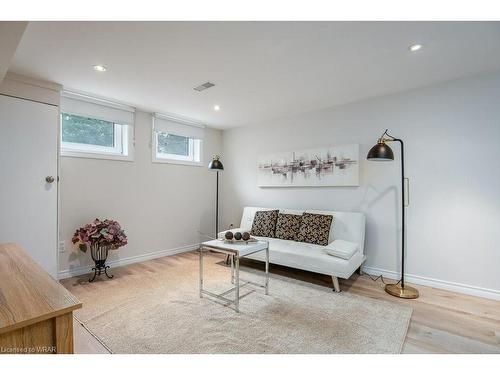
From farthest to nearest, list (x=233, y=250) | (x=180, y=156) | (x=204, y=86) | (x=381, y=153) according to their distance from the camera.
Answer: (x=180, y=156), (x=204, y=86), (x=381, y=153), (x=233, y=250)

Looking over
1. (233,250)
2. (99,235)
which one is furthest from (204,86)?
(99,235)

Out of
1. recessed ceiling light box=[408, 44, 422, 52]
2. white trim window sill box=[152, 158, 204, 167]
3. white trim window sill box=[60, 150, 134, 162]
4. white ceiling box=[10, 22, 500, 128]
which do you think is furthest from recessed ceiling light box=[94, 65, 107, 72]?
recessed ceiling light box=[408, 44, 422, 52]

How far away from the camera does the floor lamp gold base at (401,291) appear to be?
8.34 feet

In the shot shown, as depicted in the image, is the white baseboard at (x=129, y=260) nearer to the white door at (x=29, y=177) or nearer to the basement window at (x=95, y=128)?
the white door at (x=29, y=177)

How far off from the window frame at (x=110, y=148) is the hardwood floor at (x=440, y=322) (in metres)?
1.52

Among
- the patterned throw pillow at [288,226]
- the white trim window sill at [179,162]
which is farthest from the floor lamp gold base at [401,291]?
the white trim window sill at [179,162]

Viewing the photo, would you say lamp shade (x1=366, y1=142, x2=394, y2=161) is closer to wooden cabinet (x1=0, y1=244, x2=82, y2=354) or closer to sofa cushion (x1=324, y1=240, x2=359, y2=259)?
sofa cushion (x1=324, y1=240, x2=359, y2=259)

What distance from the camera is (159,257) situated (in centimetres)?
390

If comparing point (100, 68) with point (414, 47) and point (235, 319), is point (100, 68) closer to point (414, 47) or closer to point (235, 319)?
point (235, 319)

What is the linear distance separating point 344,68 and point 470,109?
143cm

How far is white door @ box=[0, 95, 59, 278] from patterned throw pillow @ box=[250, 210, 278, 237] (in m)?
2.41

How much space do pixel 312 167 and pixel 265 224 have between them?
107cm

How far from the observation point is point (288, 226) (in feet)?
11.5
